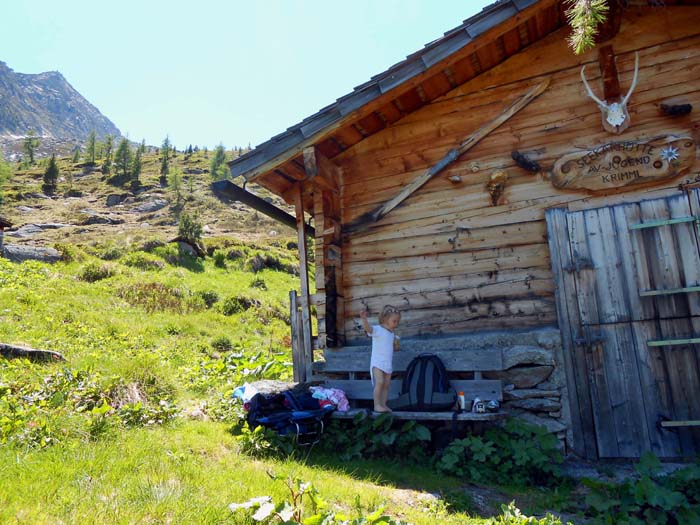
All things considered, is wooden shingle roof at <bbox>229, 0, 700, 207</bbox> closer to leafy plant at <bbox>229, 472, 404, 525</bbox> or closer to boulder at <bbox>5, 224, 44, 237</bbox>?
leafy plant at <bbox>229, 472, 404, 525</bbox>

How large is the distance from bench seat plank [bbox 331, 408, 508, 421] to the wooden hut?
2.07ft

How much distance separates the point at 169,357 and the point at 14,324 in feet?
10.2

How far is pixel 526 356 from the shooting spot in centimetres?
597

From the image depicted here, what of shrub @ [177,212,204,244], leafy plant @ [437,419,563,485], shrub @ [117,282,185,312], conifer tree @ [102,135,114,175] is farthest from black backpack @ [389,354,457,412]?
conifer tree @ [102,135,114,175]

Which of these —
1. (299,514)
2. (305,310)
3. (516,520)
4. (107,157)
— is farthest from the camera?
(107,157)

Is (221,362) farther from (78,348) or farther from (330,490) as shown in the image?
(330,490)

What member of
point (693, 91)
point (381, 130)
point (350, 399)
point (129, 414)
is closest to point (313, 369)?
point (350, 399)

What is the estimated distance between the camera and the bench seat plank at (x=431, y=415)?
543 centimetres

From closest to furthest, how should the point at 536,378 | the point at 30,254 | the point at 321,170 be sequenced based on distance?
the point at 536,378, the point at 321,170, the point at 30,254

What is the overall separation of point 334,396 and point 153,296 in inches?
480

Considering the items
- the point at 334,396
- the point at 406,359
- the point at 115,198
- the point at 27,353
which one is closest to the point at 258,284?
the point at 27,353

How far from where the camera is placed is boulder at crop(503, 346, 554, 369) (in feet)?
19.4

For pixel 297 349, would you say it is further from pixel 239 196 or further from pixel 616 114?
pixel 616 114

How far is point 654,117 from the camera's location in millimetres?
6113
